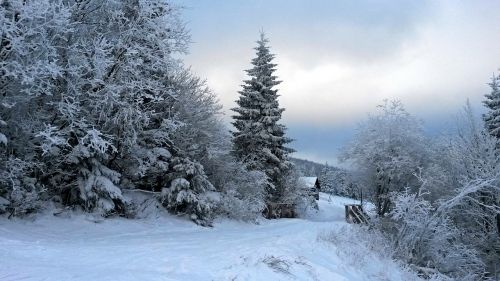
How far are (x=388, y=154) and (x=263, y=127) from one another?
1167 centimetres

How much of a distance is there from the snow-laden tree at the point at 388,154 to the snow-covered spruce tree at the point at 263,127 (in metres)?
8.18

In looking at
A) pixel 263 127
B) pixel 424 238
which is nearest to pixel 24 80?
pixel 424 238

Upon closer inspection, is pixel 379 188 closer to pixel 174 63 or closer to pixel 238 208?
pixel 238 208

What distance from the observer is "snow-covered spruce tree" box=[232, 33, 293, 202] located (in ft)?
116

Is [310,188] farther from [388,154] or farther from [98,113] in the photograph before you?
[98,113]

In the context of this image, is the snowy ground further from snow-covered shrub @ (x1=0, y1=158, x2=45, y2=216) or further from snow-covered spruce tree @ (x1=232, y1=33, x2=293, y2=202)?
snow-covered spruce tree @ (x1=232, y1=33, x2=293, y2=202)

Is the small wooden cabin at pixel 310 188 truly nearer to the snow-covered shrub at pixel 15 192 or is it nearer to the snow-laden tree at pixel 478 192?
the snow-laden tree at pixel 478 192

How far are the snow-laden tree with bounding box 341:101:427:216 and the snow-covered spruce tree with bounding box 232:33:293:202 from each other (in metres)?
8.18

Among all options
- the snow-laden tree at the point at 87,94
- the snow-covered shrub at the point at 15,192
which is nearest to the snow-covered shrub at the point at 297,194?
the snow-laden tree at the point at 87,94

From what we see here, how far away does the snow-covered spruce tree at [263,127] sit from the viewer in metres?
35.5

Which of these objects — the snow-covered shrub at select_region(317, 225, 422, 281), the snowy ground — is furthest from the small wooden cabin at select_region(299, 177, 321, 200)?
the snowy ground

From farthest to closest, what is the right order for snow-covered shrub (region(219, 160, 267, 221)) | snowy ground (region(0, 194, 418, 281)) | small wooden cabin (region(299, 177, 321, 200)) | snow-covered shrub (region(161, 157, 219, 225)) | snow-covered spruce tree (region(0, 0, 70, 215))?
small wooden cabin (region(299, 177, 321, 200))
snow-covered shrub (region(219, 160, 267, 221))
snow-covered shrub (region(161, 157, 219, 225))
snow-covered spruce tree (region(0, 0, 70, 215))
snowy ground (region(0, 194, 418, 281))

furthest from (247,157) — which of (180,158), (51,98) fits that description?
(51,98)

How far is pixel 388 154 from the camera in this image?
39.9 m
